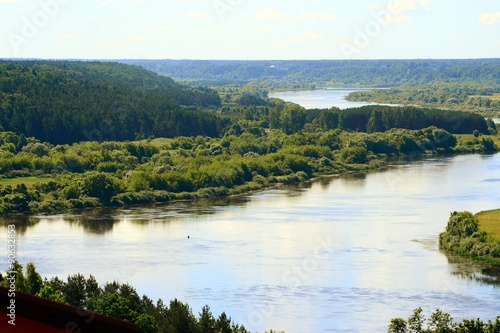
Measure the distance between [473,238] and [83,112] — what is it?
42.4 m

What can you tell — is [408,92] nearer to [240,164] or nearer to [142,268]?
[240,164]

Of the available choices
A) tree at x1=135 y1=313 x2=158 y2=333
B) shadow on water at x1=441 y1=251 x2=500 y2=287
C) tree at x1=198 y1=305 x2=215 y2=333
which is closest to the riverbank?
shadow on water at x1=441 y1=251 x2=500 y2=287

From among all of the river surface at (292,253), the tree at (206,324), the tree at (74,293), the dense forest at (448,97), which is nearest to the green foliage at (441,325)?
the river surface at (292,253)

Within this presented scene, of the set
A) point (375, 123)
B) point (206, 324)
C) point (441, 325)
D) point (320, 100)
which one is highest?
point (320, 100)

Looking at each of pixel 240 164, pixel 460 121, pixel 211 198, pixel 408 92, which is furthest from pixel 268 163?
pixel 408 92

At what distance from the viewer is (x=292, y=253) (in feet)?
93.0

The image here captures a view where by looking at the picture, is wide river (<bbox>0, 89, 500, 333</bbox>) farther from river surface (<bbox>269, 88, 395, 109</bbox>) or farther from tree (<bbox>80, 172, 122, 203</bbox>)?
river surface (<bbox>269, 88, 395, 109</bbox>)

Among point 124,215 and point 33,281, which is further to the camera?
point 124,215

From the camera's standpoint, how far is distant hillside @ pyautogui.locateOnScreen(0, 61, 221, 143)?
209 ft

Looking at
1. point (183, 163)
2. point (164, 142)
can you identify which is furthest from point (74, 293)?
point (164, 142)

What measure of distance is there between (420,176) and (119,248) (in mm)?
22494

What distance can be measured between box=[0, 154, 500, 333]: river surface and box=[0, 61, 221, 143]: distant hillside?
80.4ft

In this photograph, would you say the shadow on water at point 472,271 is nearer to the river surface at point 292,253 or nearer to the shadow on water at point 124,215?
the river surface at point 292,253

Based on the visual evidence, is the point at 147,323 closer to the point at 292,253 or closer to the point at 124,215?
the point at 292,253
